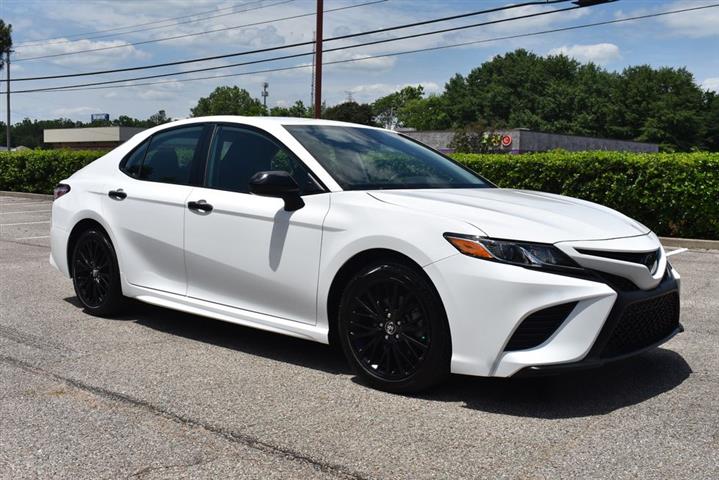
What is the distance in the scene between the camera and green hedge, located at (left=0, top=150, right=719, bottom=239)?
12.9 meters

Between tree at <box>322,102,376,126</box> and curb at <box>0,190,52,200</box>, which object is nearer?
curb at <box>0,190,52,200</box>

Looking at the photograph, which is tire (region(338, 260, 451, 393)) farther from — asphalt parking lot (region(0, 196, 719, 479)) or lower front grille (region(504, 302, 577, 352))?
lower front grille (region(504, 302, 577, 352))

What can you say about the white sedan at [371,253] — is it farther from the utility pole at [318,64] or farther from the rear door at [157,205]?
the utility pole at [318,64]

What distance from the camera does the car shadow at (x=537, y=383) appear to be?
13.6 ft

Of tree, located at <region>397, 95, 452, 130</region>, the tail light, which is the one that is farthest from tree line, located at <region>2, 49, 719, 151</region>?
the tail light

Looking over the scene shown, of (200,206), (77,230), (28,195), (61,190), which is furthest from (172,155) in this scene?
(28,195)

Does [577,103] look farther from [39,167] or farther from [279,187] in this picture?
[279,187]

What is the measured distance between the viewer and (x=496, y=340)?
12.9 ft

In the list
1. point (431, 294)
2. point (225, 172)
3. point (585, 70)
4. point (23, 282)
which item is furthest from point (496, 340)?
point (585, 70)

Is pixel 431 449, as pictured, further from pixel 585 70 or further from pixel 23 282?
pixel 585 70

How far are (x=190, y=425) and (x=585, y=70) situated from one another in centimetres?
11884

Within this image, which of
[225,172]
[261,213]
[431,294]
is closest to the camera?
[431,294]

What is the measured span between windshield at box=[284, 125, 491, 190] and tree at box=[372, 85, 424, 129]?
152015 mm

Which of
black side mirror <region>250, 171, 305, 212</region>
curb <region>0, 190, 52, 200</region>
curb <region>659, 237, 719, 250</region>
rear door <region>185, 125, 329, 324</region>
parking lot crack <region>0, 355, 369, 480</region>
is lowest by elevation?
curb <region>0, 190, 52, 200</region>
